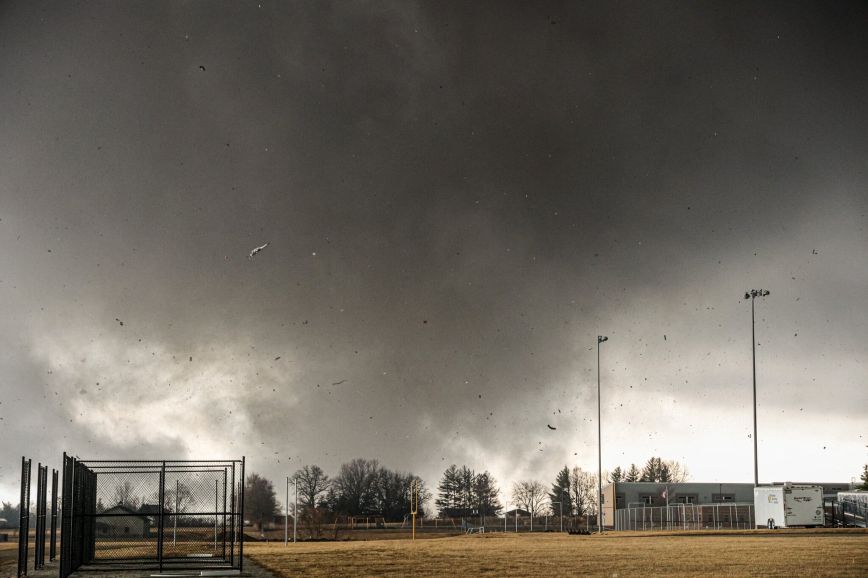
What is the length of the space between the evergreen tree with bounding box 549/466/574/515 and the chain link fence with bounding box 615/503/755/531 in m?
33.3

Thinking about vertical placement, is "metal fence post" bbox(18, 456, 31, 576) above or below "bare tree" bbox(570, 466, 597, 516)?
above

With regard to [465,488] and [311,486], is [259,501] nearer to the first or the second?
[311,486]

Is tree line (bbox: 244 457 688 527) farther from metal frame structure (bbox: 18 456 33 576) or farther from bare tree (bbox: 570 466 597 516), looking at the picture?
metal frame structure (bbox: 18 456 33 576)

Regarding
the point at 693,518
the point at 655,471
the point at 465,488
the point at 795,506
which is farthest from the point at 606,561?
the point at 655,471

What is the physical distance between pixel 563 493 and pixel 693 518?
4603 cm

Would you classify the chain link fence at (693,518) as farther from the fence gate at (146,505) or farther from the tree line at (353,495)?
the fence gate at (146,505)

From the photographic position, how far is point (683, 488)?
88.3 meters

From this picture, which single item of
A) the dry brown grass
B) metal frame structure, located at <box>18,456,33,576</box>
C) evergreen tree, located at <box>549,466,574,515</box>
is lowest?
evergreen tree, located at <box>549,466,574,515</box>

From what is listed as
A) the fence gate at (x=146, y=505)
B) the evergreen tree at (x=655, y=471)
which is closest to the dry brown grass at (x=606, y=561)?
the fence gate at (x=146, y=505)

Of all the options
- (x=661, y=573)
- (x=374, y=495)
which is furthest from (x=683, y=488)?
(x=661, y=573)

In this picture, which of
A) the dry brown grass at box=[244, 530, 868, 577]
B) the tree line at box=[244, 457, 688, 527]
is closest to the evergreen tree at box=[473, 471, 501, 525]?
the tree line at box=[244, 457, 688, 527]

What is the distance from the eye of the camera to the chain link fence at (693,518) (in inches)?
2549

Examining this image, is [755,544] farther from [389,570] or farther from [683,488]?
[683,488]

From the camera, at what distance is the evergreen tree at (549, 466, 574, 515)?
109 m
